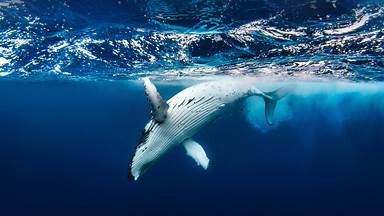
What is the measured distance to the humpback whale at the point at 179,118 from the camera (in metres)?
2.64

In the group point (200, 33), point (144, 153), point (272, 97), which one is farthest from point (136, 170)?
point (200, 33)

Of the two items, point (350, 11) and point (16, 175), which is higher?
point (350, 11)

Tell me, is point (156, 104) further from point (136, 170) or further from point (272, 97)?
point (272, 97)

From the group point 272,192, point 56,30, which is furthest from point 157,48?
point 272,192

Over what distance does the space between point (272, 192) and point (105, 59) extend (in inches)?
1580

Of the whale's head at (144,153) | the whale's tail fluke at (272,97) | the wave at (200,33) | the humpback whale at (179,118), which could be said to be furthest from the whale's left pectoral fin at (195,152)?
the wave at (200,33)

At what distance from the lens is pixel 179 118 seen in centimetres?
295

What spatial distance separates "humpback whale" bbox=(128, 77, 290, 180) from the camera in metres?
2.64

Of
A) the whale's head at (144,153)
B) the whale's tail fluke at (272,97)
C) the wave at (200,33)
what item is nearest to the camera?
the whale's head at (144,153)

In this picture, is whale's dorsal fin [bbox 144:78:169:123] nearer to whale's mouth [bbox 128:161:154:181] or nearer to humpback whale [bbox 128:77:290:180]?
humpback whale [bbox 128:77:290:180]

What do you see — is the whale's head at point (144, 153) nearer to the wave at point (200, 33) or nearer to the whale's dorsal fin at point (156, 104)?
the whale's dorsal fin at point (156, 104)

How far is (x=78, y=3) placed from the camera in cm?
948

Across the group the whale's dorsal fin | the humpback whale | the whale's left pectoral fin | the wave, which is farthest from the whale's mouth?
the wave

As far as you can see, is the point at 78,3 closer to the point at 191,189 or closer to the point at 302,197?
the point at 191,189
